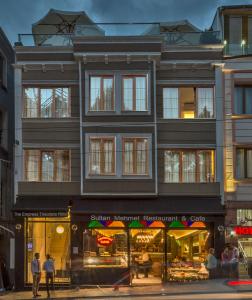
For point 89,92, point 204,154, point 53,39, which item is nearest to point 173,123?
point 204,154

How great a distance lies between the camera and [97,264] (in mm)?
30672

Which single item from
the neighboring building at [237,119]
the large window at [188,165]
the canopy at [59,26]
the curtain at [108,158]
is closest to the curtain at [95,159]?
the curtain at [108,158]

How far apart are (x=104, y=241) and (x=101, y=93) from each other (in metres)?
6.98

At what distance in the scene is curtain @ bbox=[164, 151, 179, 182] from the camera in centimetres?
3139

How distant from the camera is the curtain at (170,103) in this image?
104 ft

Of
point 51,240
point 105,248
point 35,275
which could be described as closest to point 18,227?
point 51,240

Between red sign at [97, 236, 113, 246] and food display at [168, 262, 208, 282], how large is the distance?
9.86ft

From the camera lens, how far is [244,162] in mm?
31438

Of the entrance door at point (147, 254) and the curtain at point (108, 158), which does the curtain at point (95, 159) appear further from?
the entrance door at point (147, 254)

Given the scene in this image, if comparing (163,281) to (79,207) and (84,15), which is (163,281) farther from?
(84,15)

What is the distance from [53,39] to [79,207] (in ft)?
27.9

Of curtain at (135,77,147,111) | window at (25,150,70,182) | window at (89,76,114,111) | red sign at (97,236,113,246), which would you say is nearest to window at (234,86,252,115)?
curtain at (135,77,147,111)

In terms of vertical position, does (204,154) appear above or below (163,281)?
above

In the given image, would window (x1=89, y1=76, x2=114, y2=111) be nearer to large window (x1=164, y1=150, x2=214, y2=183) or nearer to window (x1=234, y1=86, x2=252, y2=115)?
large window (x1=164, y1=150, x2=214, y2=183)
